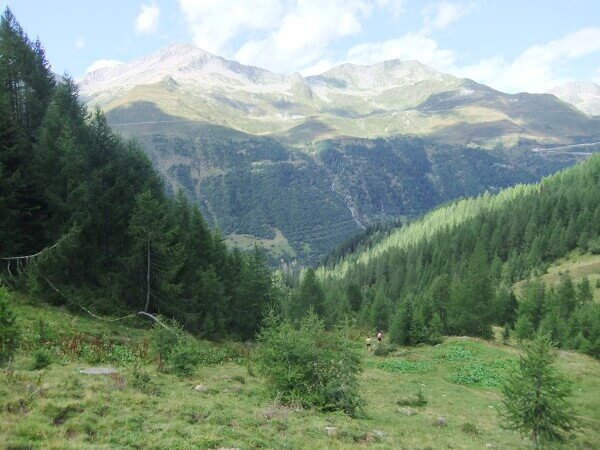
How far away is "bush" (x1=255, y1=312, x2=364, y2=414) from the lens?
1995cm

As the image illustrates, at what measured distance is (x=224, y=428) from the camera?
47.6ft

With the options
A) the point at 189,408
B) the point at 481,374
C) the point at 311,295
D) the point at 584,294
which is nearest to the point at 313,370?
the point at 189,408

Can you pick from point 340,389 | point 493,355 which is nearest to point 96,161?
point 340,389

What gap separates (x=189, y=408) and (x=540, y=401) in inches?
582

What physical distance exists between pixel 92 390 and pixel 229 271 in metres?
40.9

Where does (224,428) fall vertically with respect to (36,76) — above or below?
below

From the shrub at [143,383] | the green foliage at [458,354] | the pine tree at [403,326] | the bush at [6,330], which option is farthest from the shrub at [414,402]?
the pine tree at [403,326]

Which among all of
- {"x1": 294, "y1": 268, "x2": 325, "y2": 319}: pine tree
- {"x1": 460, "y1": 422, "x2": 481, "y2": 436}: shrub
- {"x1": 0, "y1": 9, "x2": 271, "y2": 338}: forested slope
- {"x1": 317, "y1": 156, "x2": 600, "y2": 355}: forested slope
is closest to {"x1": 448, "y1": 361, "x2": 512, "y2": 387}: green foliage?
{"x1": 317, "y1": 156, "x2": 600, "y2": 355}: forested slope

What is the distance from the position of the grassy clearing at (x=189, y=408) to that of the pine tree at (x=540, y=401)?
2471 mm

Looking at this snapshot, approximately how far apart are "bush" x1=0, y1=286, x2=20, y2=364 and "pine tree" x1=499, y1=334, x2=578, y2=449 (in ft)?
70.2

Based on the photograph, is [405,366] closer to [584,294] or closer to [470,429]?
[470,429]

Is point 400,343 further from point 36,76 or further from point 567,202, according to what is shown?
point 567,202

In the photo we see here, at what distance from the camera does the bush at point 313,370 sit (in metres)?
20.0

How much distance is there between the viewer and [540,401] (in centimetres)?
1794
